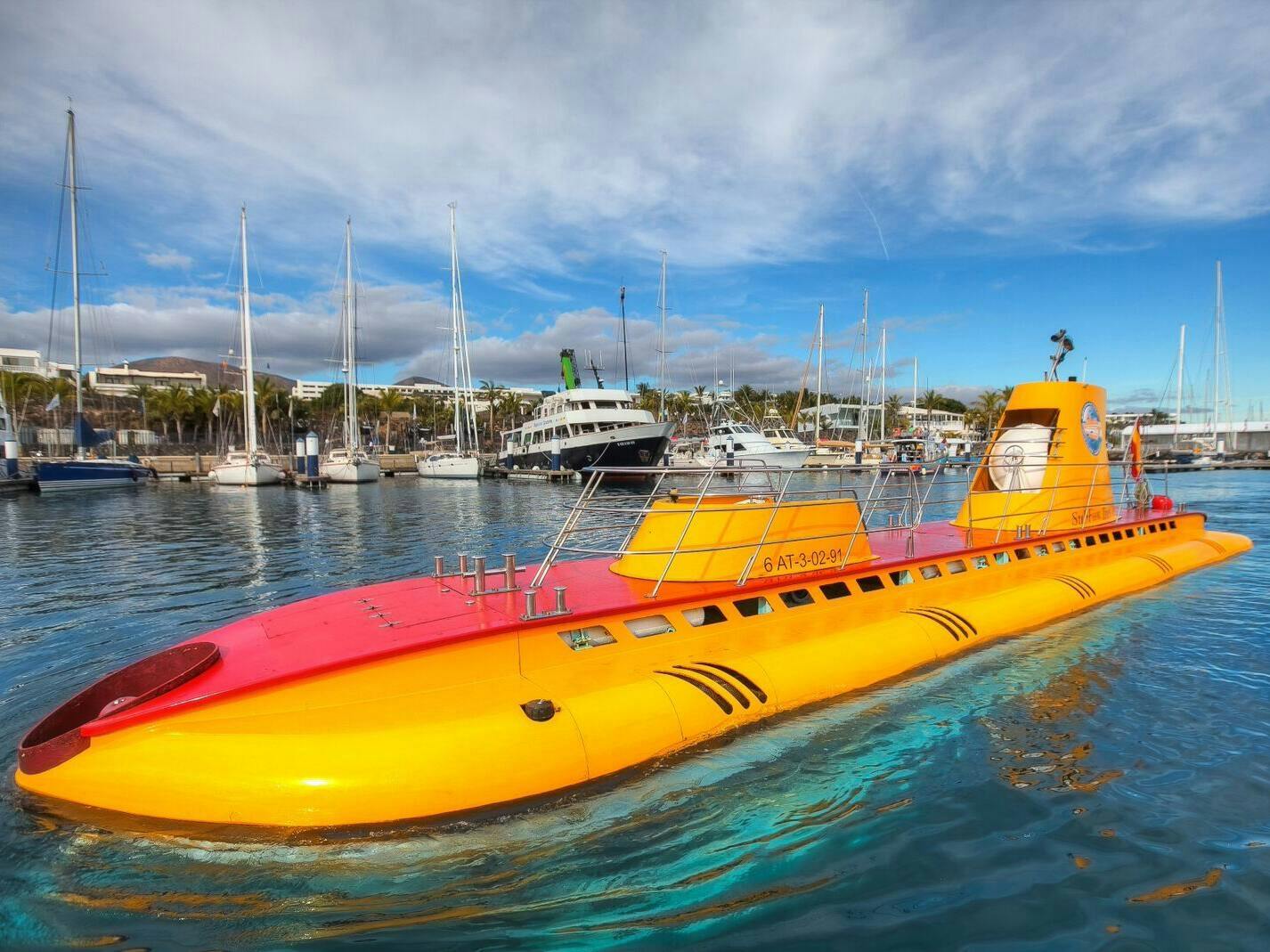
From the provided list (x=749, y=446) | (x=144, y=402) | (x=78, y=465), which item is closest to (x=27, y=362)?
(x=144, y=402)

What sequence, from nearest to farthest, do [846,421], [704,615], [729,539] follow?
[704,615]
[729,539]
[846,421]

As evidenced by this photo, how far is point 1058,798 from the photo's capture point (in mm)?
6711

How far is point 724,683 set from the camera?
796 centimetres

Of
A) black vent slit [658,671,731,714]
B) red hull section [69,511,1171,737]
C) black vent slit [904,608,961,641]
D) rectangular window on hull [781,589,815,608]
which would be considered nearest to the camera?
red hull section [69,511,1171,737]

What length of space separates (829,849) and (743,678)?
2410mm

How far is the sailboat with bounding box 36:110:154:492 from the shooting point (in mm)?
46875

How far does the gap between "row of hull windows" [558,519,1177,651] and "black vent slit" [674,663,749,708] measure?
0.54 metres

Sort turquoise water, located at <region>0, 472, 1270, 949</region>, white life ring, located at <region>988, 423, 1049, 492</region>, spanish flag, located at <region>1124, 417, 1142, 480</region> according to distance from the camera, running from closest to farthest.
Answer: turquoise water, located at <region>0, 472, 1270, 949</region>
white life ring, located at <region>988, 423, 1049, 492</region>
spanish flag, located at <region>1124, 417, 1142, 480</region>

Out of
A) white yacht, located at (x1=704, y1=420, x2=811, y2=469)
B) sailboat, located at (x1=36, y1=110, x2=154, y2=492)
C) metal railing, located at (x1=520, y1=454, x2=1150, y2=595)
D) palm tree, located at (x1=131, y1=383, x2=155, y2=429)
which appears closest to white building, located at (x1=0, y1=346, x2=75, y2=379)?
palm tree, located at (x1=131, y1=383, x2=155, y2=429)

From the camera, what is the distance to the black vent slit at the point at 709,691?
7707 millimetres

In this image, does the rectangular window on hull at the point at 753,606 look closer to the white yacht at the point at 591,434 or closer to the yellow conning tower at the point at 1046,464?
the yellow conning tower at the point at 1046,464

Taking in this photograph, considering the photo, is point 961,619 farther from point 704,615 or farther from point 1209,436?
point 1209,436

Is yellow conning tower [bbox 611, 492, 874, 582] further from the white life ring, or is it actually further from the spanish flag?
the spanish flag

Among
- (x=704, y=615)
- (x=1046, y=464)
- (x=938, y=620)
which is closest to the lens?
(x=704, y=615)
